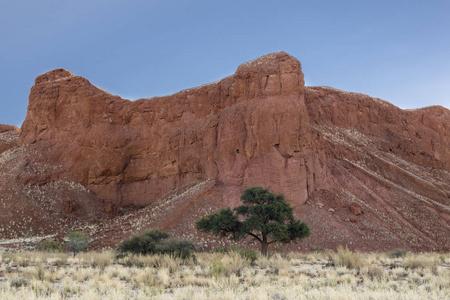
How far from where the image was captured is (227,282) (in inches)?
405

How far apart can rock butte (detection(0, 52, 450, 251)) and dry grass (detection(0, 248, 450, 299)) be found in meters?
15.2

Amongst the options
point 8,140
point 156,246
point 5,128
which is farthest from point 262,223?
point 5,128

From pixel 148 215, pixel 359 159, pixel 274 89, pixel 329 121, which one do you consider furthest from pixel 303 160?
pixel 329 121

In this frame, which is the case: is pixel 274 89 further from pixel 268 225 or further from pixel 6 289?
pixel 6 289

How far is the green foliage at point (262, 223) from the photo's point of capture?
2211cm

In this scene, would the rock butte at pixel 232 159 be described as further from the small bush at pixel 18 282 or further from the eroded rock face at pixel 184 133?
the small bush at pixel 18 282

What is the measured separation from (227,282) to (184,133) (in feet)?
115

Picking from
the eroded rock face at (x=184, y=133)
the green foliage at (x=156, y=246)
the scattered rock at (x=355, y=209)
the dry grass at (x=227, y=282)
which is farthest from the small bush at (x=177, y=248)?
the scattered rock at (x=355, y=209)

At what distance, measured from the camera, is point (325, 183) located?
Answer: 35156 mm

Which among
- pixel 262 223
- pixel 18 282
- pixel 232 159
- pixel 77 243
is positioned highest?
pixel 232 159

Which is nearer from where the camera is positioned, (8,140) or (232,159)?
(232,159)

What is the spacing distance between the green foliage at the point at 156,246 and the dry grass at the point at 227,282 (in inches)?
115

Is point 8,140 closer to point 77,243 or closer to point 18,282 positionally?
point 77,243

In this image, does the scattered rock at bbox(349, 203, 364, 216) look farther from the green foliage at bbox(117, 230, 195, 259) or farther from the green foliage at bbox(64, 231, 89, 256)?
the green foliage at bbox(64, 231, 89, 256)
